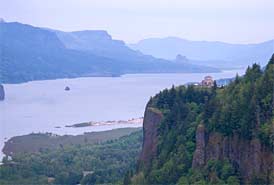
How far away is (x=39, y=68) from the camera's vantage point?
5841 centimetres

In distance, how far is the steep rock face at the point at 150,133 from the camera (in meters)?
10.2

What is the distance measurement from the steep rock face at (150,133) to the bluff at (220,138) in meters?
0.06

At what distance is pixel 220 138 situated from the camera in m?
7.48

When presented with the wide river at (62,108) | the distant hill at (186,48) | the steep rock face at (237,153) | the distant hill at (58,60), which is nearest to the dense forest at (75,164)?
the wide river at (62,108)

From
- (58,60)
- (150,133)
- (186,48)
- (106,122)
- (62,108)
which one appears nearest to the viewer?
(150,133)

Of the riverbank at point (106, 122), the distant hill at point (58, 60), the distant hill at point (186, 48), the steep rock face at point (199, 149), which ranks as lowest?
the riverbank at point (106, 122)

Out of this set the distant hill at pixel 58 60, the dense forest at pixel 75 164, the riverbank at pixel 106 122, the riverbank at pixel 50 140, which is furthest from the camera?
the distant hill at pixel 58 60

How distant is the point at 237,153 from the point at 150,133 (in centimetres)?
382

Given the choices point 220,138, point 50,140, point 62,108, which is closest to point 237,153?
point 220,138

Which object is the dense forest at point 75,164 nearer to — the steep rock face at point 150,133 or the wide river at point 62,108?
the steep rock face at point 150,133

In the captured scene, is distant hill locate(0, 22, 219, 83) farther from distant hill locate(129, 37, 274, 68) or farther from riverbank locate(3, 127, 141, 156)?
distant hill locate(129, 37, 274, 68)

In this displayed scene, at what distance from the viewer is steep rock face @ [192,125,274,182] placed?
6488mm

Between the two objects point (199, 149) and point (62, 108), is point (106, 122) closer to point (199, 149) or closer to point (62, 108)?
point (62, 108)

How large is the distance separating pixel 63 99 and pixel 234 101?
96.3 ft
